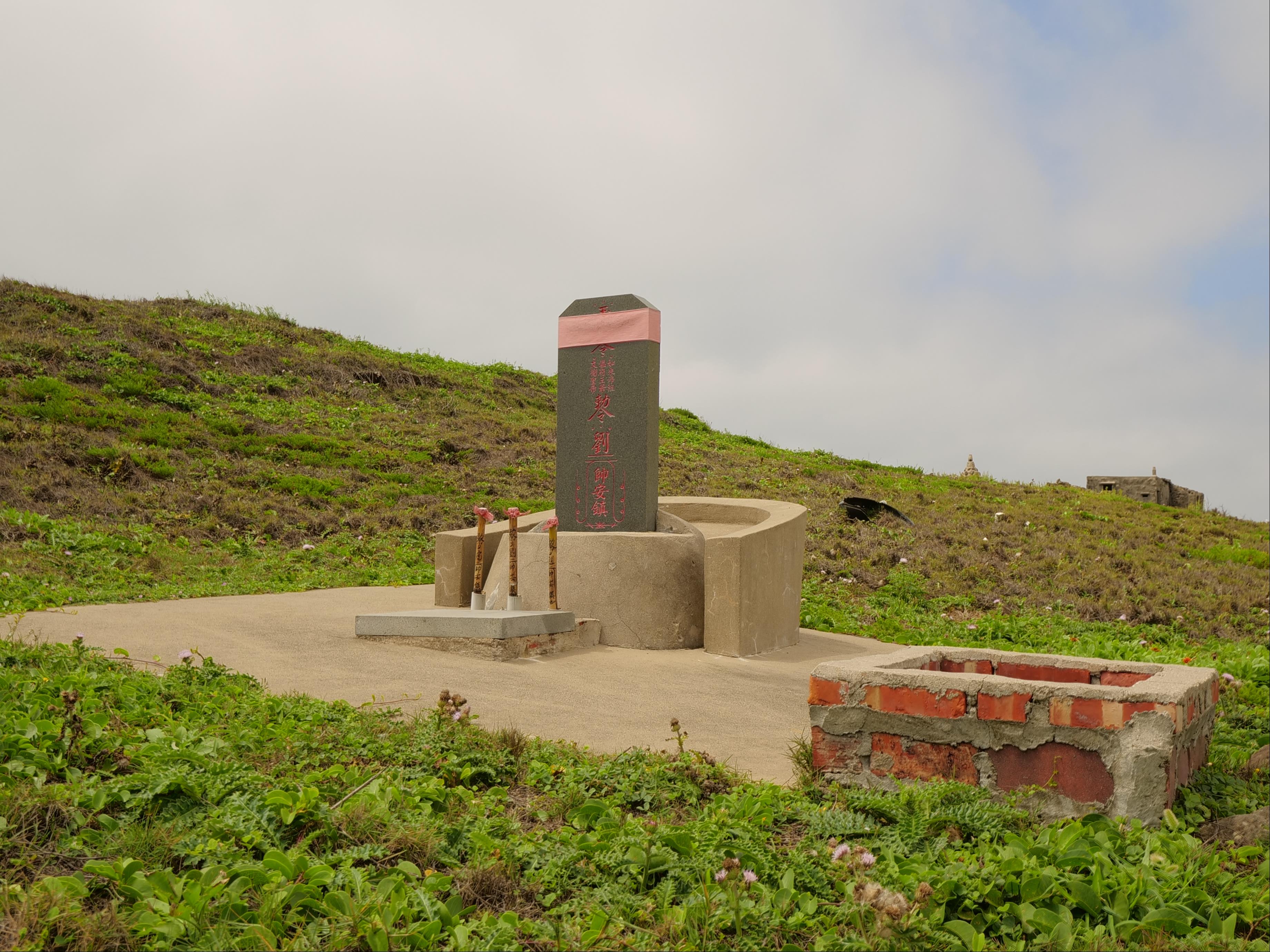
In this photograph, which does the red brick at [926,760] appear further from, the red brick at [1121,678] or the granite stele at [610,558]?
the granite stele at [610,558]

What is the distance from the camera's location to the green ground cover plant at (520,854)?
2721mm

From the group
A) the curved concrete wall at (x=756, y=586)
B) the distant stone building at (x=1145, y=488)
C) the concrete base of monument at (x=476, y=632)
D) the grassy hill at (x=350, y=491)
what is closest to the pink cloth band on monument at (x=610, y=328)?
the curved concrete wall at (x=756, y=586)

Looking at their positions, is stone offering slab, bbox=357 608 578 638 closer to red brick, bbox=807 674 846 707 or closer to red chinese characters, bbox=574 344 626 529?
red chinese characters, bbox=574 344 626 529

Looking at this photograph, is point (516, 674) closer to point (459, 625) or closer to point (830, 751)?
point (459, 625)

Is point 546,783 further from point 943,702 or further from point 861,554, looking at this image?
point 861,554

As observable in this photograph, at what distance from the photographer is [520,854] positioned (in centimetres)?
318

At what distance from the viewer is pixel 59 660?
511 centimetres

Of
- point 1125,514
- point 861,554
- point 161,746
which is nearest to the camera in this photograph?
point 161,746

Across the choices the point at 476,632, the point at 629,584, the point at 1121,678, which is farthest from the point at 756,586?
the point at 1121,678

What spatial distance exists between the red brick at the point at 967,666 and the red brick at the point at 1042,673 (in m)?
0.05

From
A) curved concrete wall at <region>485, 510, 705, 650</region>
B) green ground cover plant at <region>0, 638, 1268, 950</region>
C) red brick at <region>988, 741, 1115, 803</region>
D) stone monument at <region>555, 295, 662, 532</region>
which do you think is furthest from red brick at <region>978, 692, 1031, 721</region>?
stone monument at <region>555, 295, 662, 532</region>

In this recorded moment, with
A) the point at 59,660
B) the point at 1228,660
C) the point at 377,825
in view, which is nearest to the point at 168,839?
the point at 377,825

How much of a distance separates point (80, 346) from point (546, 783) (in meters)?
20.8

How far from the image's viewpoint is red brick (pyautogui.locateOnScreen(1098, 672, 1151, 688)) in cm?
450
